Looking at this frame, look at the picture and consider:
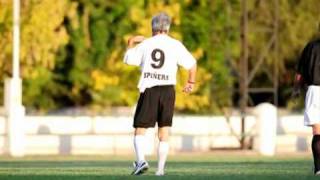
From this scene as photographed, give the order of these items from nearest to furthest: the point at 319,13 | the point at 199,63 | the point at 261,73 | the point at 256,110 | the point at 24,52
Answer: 1. the point at 256,110
2. the point at 24,52
3. the point at 199,63
4. the point at 319,13
5. the point at 261,73

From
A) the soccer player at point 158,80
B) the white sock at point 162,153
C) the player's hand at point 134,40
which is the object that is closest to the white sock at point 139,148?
the soccer player at point 158,80

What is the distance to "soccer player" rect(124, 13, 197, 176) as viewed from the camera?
56.5 feet

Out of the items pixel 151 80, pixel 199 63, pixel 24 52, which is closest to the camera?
pixel 151 80

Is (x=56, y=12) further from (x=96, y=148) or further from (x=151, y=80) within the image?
(x=151, y=80)

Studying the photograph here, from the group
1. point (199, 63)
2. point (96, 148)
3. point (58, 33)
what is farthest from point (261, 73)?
point (96, 148)

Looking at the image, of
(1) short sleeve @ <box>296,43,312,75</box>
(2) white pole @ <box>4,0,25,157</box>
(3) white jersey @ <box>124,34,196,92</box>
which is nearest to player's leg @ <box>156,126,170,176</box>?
(3) white jersey @ <box>124,34,196,92</box>

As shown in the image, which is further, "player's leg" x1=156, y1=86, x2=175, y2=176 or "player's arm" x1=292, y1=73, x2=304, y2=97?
"player's arm" x1=292, y1=73, x2=304, y2=97

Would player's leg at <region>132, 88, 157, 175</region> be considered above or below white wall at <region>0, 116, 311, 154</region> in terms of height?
above

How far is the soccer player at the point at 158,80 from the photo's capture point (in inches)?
679

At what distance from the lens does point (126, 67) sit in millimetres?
42094

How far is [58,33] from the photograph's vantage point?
4012cm

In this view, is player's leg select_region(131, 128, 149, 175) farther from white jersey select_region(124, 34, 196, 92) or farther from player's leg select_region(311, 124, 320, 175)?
player's leg select_region(311, 124, 320, 175)

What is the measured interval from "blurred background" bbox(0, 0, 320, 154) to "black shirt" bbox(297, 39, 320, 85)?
1521cm

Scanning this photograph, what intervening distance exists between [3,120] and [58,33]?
290 inches
